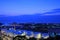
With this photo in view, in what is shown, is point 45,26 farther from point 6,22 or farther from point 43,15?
point 6,22

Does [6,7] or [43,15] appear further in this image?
[6,7]

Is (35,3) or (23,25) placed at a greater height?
(35,3)

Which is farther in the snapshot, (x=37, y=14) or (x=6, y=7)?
(x=6, y=7)

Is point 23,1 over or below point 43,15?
over

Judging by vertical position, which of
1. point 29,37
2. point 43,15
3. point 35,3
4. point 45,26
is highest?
point 35,3

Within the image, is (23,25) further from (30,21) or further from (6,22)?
(6,22)

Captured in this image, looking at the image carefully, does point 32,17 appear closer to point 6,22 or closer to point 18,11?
point 18,11

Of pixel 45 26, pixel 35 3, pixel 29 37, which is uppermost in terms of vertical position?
pixel 35 3

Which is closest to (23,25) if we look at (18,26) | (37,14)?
(18,26)
